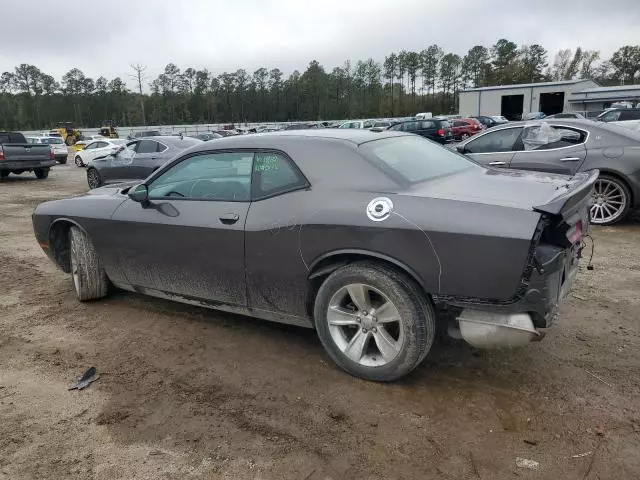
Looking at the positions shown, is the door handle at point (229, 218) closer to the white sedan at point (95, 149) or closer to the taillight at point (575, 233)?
the taillight at point (575, 233)

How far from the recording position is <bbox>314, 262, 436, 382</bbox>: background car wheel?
2.93m

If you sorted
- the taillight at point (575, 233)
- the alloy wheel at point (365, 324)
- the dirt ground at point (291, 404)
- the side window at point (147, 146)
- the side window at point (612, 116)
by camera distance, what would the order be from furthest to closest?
1. the side window at point (612, 116)
2. the side window at point (147, 146)
3. the alloy wheel at point (365, 324)
4. the taillight at point (575, 233)
5. the dirt ground at point (291, 404)

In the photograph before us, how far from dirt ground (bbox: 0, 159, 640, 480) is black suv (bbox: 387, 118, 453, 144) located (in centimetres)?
2045

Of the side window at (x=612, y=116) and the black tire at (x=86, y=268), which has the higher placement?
the side window at (x=612, y=116)

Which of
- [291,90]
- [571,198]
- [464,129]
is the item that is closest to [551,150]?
[571,198]

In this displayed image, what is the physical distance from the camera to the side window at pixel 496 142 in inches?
308

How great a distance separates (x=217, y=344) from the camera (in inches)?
151

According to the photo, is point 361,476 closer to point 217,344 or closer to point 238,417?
point 238,417

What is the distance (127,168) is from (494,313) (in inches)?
458

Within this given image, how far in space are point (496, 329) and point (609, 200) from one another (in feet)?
18.4

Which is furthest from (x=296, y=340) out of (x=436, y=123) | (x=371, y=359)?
(x=436, y=123)

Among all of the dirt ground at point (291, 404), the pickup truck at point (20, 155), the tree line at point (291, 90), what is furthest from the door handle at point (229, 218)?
the tree line at point (291, 90)

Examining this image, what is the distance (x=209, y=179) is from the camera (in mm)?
3859

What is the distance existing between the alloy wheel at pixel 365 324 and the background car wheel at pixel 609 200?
17.4ft
